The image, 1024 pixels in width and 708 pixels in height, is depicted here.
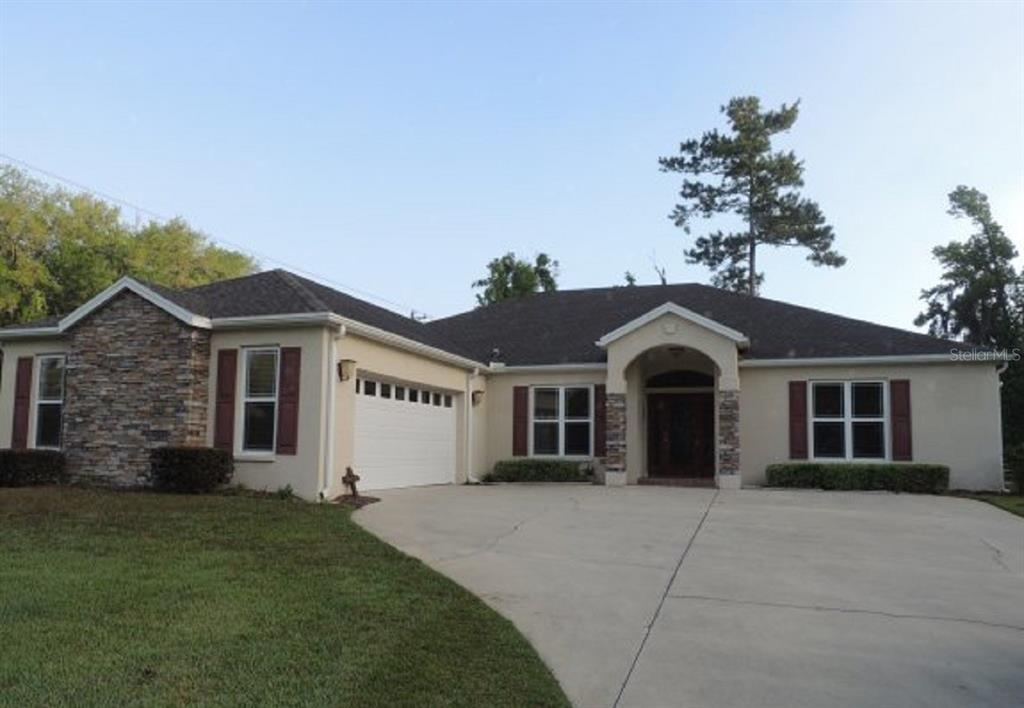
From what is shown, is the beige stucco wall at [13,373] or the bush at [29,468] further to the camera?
the beige stucco wall at [13,373]

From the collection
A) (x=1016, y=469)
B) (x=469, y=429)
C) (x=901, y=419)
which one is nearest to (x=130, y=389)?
(x=469, y=429)

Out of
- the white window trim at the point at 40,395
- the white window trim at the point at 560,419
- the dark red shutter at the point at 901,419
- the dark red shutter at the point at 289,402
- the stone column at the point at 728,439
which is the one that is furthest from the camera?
the white window trim at the point at 560,419

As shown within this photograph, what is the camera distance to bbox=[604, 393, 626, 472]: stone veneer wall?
18625 millimetres

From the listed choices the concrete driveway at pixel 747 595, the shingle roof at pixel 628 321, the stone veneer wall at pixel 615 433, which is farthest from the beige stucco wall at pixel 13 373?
the stone veneer wall at pixel 615 433

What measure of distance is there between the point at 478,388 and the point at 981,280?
27.1m

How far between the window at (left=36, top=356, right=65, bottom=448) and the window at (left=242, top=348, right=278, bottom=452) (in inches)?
Result: 190

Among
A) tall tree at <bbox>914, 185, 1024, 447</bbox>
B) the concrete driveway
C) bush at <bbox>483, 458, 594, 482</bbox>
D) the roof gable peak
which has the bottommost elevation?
the concrete driveway

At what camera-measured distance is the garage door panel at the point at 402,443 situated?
15.2m

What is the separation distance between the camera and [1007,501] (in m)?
15.5

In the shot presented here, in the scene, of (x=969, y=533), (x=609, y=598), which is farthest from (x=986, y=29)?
(x=609, y=598)

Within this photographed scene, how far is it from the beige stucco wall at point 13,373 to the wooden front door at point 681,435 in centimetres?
1375

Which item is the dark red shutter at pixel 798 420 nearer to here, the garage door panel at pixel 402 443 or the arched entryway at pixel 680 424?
the arched entryway at pixel 680 424

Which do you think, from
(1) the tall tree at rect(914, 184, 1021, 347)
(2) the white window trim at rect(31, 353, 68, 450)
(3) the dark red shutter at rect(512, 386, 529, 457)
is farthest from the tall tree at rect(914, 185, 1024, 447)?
(2) the white window trim at rect(31, 353, 68, 450)

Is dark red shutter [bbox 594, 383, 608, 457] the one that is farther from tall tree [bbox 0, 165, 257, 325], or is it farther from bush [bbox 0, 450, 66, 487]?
tall tree [bbox 0, 165, 257, 325]
